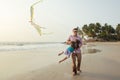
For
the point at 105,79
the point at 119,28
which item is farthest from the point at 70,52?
the point at 119,28

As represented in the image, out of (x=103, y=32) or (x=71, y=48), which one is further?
(x=103, y=32)

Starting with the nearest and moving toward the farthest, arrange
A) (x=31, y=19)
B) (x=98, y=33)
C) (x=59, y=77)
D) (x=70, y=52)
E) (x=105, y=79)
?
(x=31, y=19)
(x=105, y=79)
(x=59, y=77)
(x=70, y=52)
(x=98, y=33)

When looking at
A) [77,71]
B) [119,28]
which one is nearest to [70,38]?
[77,71]

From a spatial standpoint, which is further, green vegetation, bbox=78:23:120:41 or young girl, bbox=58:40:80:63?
green vegetation, bbox=78:23:120:41

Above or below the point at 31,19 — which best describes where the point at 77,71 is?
below

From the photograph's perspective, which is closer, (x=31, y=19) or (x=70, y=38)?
(x=31, y=19)

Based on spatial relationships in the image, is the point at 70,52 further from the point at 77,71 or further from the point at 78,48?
the point at 77,71

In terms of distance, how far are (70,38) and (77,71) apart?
137 centimetres

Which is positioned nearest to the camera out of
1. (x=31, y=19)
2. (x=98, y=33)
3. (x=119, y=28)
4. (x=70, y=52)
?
(x=31, y=19)

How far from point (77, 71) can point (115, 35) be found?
3411 inches

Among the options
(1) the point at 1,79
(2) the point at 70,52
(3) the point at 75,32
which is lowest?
(1) the point at 1,79

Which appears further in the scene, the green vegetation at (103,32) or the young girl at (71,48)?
the green vegetation at (103,32)

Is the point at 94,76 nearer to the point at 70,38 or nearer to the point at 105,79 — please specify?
the point at 105,79

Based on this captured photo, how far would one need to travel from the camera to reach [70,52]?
29.0 ft
